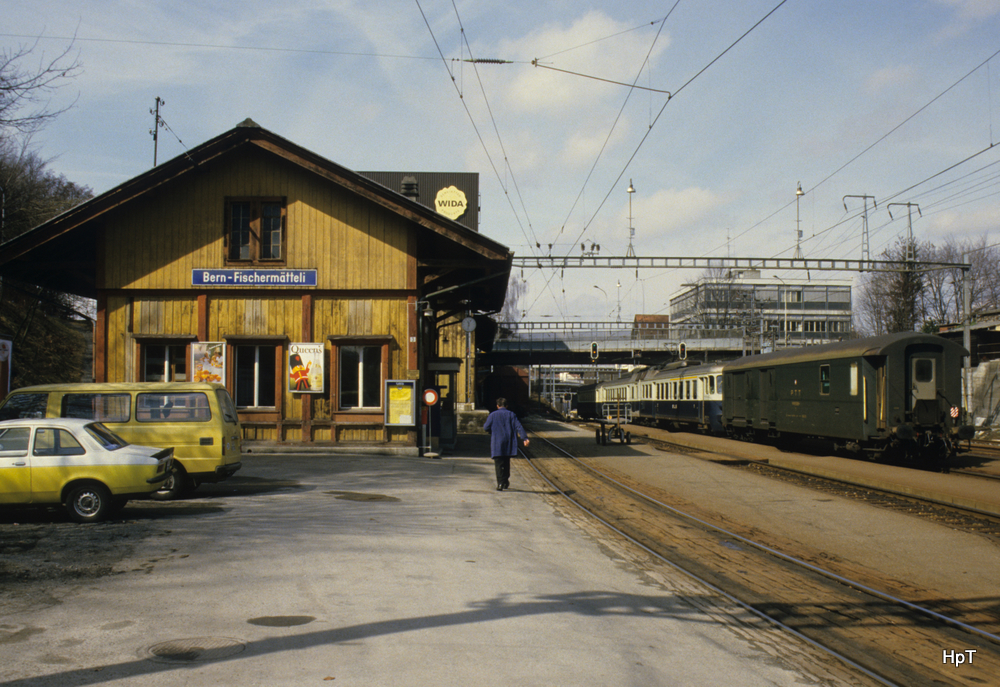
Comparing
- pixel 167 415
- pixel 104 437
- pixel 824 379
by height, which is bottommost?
pixel 104 437

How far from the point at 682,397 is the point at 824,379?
1496 centimetres

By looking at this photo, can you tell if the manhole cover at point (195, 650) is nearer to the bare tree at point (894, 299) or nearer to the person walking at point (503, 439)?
the person walking at point (503, 439)

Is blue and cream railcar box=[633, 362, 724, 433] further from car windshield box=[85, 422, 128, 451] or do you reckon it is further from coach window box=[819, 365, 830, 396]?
car windshield box=[85, 422, 128, 451]

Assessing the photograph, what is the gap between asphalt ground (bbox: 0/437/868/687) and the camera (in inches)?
189

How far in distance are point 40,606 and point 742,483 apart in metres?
13.7

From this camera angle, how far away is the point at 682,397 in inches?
1416

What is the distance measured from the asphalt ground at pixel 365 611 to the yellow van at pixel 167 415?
78.5 inches

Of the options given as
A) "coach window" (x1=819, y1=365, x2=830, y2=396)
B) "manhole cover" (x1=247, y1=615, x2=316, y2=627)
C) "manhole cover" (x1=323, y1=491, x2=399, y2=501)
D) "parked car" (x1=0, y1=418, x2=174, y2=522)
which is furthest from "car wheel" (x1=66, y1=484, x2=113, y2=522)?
"coach window" (x1=819, y1=365, x2=830, y2=396)

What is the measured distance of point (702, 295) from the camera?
11094cm

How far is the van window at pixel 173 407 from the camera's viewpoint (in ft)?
42.0

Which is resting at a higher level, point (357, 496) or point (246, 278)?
A: point (246, 278)

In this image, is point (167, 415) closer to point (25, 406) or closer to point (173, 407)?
point (173, 407)

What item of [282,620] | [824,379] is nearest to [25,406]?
[282,620]

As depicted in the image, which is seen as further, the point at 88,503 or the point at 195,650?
the point at 88,503
